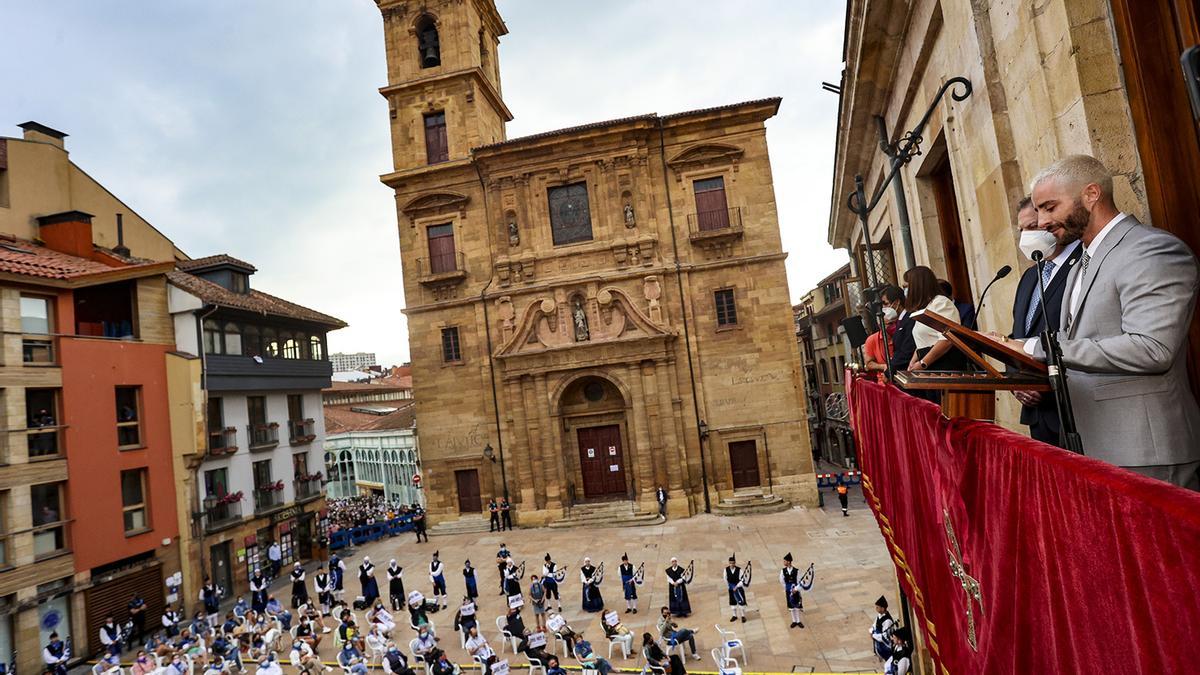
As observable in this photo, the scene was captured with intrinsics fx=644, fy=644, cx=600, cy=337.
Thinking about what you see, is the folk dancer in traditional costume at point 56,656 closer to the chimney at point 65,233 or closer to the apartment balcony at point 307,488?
the apartment balcony at point 307,488

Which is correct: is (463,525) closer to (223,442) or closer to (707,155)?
(223,442)

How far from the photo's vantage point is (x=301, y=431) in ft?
99.8

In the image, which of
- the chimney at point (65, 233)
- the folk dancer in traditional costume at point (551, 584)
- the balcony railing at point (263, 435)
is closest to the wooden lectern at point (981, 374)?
the folk dancer in traditional costume at point (551, 584)

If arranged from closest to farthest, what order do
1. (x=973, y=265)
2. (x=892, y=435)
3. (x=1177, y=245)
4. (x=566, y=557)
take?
1. (x=1177, y=245)
2. (x=892, y=435)
3. (x=973, y=265)
4. (x=566, y=557)

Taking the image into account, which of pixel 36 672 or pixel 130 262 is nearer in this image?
pixel 36 672

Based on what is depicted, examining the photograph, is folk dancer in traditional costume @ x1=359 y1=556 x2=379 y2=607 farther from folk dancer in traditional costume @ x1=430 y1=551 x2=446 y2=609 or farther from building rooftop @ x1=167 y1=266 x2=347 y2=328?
building rooftop @ x1=167 y1=266 x2=347 y2=328

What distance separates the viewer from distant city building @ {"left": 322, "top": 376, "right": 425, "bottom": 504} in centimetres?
4491

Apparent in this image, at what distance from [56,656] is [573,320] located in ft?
67.4

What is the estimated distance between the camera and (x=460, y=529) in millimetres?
30391

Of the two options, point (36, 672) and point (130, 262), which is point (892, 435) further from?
point (130, 262)

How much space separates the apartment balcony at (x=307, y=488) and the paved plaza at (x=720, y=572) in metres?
3.49

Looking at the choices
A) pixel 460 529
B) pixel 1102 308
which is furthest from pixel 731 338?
pixel 1102 308

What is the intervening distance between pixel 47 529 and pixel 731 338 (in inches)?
983

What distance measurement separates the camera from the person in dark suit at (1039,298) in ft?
9.91
